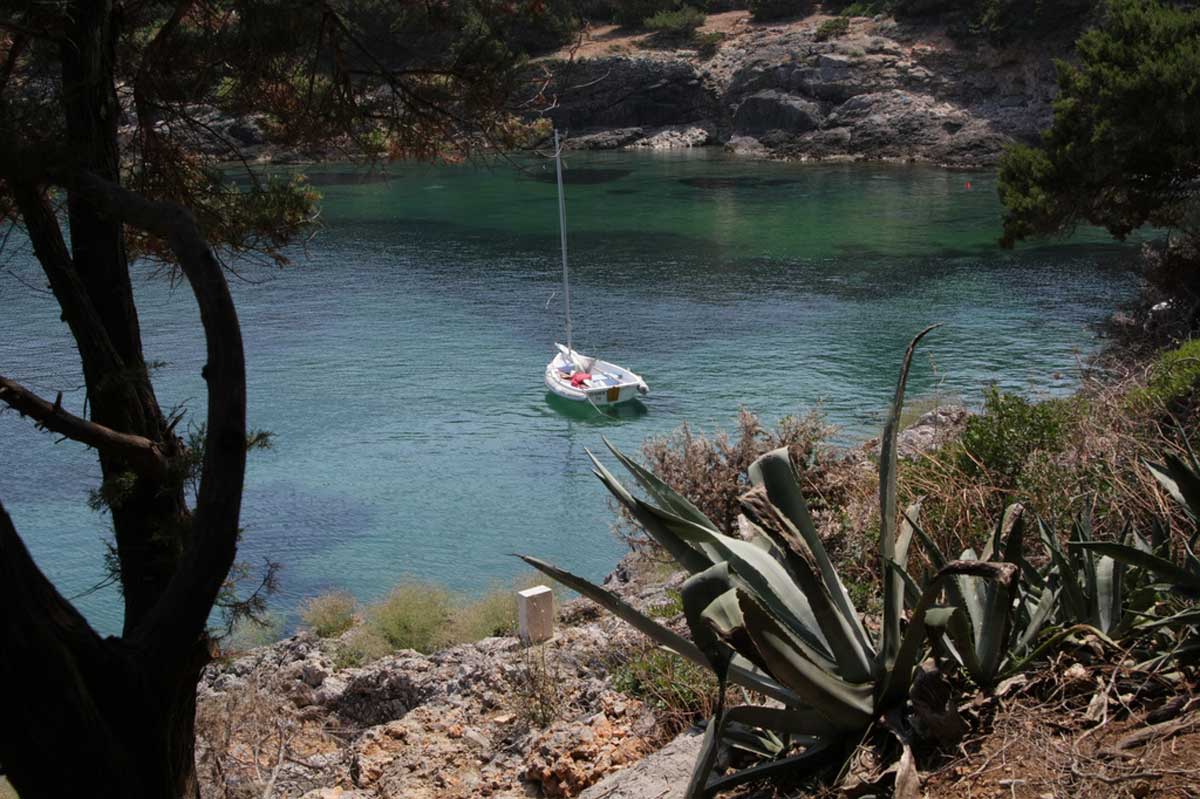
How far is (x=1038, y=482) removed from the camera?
574 centimetres

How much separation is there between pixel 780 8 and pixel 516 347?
140 feet

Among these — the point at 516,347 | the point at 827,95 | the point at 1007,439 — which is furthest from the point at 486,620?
the point at 827,95

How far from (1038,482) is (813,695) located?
3.16 m

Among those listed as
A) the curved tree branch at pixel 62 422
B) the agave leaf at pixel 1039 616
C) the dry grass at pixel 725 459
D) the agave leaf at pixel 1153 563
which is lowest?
the dry grass at pixel 725 459

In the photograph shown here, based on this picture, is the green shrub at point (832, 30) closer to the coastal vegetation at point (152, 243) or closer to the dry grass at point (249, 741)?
the coastal vegetation at point (152, 243)

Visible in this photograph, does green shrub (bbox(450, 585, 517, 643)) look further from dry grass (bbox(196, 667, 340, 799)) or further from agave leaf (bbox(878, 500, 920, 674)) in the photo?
agave leaf (bbox(878, 500, 920, 674))

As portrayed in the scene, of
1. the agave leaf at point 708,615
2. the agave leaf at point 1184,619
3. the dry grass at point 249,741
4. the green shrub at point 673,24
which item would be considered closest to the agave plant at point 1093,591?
the agave leaf at point 1184,619

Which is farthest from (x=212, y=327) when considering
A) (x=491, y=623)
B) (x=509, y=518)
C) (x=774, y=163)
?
(x=774, y=163)

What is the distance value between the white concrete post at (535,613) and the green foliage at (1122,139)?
11.8 meters

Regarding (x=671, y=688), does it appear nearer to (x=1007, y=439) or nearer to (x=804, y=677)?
(x=804, y=677)

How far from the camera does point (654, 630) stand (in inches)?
127

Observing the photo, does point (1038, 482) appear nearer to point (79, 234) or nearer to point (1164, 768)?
point (1164, 768)

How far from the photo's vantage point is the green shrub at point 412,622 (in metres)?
10.2

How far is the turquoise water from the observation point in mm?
16109
